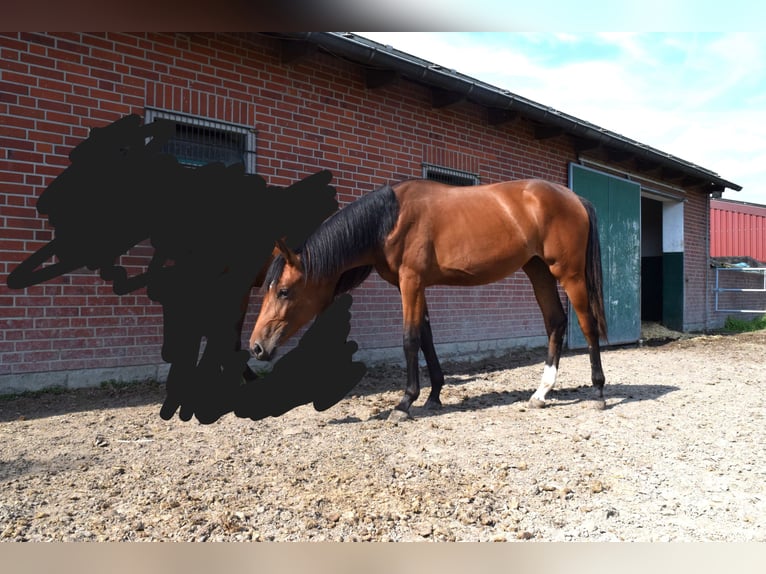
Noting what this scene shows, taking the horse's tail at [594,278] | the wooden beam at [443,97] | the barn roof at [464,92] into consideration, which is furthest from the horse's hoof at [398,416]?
the wooden beam at [443,97]

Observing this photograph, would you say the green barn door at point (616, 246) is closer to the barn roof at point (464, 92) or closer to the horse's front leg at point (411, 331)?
the barn roof at point (464, 92)

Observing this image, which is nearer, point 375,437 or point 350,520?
point 350,520

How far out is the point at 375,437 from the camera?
3.09 meters

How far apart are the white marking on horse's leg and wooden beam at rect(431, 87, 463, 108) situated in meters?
3.45

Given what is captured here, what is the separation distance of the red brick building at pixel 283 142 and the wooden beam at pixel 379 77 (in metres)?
0.01

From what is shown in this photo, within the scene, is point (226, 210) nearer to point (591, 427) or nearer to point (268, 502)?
point (268, 502)

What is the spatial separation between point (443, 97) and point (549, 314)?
3.20 meters

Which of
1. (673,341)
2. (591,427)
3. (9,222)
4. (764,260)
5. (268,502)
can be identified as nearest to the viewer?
(268,502)

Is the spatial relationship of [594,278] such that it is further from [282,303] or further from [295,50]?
[295,50]

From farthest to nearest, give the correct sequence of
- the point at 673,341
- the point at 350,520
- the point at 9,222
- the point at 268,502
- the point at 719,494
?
the point at 673,341
the point at 9,222
the point at 719,494
the point at 268,502
the point at 350,520

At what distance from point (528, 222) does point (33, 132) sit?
12.1 feet

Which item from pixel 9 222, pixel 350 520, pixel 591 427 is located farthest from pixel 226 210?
pixel 591 427

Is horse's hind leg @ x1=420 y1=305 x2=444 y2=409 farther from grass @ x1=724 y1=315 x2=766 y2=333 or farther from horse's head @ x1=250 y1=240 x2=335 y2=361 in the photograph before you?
grass @ x1=724 y1=315 x2=766 y2=333
